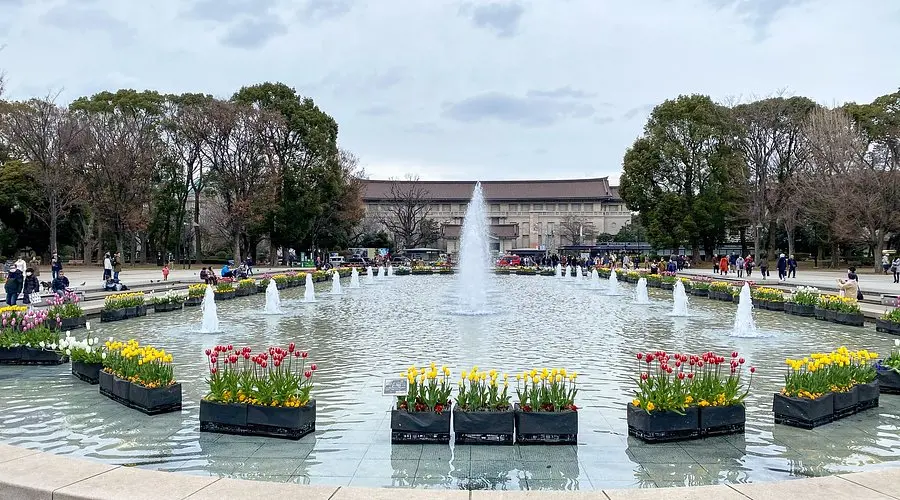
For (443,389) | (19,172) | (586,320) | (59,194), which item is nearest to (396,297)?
(586,320)

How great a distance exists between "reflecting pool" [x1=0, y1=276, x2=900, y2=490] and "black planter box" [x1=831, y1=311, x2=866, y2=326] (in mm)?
533

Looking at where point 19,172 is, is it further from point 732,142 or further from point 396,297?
point 732,142

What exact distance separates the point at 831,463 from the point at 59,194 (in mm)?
54885

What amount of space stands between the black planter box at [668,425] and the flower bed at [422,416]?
7.39 feet

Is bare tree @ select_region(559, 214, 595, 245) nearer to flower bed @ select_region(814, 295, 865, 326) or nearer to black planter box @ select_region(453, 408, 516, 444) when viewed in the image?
flower bed @ select_region(814, 295, 865, 326)

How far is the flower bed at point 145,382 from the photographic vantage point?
8453 mm

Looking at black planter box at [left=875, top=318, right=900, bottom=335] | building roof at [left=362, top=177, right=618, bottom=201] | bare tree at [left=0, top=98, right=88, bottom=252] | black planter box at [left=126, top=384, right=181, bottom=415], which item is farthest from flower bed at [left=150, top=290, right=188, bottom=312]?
building roof at [left=362, top=177, right=618, bottom=201]

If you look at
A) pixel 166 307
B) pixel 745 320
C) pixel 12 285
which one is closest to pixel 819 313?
pixel 745 320

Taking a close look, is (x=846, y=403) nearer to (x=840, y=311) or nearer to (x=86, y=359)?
(x=86, y=359)

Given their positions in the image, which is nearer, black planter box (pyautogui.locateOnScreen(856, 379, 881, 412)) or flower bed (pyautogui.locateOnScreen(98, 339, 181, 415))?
flower bed (pyautogui.locateOnScreen(98, 339, 181, 415))

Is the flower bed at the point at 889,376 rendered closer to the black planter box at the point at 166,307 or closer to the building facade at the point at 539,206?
the black planter box at the point at 166,307

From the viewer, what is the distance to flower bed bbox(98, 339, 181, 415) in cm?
845

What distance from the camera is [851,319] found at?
1828 centimetres

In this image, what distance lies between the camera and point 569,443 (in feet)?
23.6
